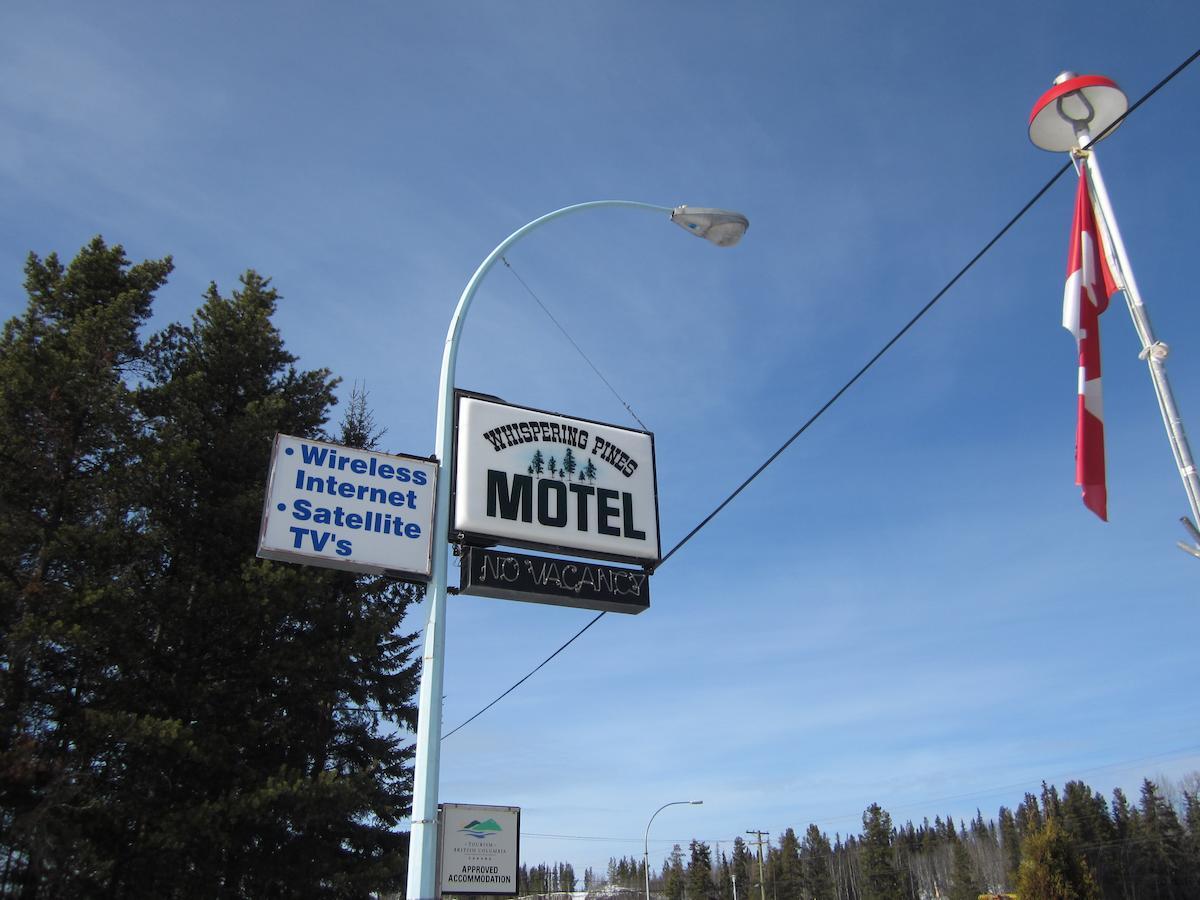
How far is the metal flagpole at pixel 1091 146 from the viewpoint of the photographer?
7.68m

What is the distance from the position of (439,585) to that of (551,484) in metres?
1.95

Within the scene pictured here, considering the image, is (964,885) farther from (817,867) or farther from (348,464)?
(348,464)

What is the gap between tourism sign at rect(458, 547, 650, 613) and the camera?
26.9 feet

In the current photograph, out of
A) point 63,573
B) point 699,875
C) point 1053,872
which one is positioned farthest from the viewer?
point 699,875

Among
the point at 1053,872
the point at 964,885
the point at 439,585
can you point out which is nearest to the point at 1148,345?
the point at 439,585

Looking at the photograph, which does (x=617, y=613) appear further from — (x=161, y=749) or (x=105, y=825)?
(x=105, y=825)

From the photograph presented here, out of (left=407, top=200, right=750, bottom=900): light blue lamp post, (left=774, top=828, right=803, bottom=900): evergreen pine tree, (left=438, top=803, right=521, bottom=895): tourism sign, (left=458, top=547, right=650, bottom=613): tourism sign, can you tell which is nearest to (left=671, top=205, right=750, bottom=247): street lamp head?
(left=407, top=200, right=750, bottom=900): light blue lamp post

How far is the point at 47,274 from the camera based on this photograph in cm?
2411

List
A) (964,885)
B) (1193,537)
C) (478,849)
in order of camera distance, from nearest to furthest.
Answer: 1. (1193,537)
2. (478,849)
3. (964,885)

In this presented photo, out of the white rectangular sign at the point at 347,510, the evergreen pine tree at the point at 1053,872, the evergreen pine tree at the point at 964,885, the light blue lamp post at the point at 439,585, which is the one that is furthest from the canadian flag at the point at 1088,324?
the evergreen pine tree at the point at 964,885

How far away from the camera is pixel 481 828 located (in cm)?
1416

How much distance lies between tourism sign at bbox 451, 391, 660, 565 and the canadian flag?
4255 millimetres

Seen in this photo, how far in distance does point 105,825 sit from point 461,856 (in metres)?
9.78

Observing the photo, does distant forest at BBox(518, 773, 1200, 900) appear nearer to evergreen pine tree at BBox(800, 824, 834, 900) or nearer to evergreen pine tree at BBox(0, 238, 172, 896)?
evergreen pine tree at BBox(800, 824, 834, 900)
